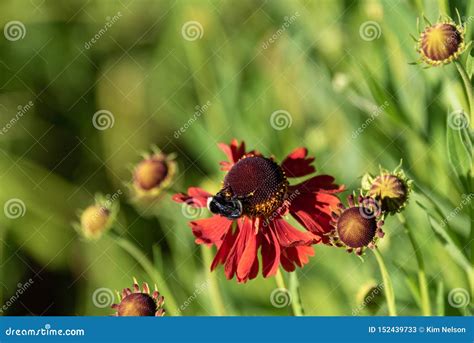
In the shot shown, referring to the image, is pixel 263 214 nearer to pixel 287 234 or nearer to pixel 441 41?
pixel 287 234

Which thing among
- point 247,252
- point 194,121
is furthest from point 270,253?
point 194,121

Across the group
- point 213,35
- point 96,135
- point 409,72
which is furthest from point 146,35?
Result: point 409,72

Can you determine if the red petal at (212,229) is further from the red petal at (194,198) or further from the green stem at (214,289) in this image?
the green stem at (214,289)

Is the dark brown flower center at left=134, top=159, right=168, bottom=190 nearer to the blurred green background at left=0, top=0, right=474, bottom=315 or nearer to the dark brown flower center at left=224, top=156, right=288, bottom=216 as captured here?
the blurred green background at left=0, top=0, right=474, bottom=315

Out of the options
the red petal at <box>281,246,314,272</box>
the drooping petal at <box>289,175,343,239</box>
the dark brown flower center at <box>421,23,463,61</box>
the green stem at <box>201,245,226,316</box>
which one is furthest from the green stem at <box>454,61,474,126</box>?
the green stem at <box>201,245,226,316</box>

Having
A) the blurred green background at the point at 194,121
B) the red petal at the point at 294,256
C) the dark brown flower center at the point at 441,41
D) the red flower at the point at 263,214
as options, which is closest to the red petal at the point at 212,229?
the red flower at the point at 263,214

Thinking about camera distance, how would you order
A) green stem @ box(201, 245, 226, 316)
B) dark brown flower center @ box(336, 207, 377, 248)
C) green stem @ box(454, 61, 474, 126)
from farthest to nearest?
green stem @ box(201, 245, 226, 316) < green stem @ box(454, 61, 474, 126) < dark brown flower center @ box(336, 207, 377, 248)
